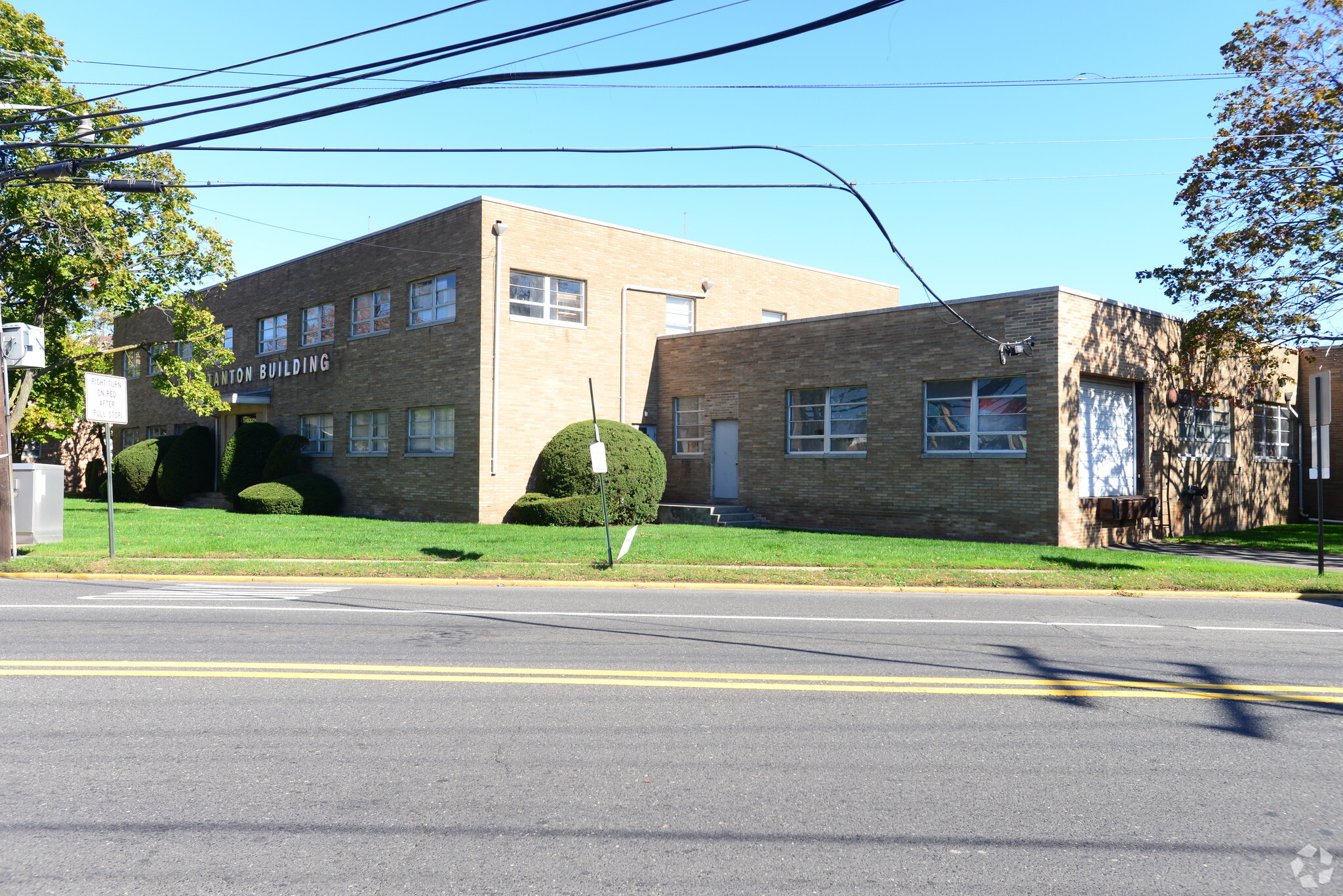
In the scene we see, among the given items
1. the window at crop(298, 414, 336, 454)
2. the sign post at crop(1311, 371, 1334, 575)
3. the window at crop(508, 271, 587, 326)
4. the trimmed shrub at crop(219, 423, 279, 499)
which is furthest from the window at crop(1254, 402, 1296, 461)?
the trimmed shrub at crop(219, 423, 279, 499)

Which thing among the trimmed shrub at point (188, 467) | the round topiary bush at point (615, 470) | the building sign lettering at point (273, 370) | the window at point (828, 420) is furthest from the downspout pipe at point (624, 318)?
the trimmed shrub at point (188, 467)

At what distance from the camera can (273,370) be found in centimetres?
2900

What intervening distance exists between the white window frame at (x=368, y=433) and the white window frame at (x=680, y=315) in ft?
26.3

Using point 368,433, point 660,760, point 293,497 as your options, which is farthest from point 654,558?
point 293,497

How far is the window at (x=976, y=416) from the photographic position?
18312 mm

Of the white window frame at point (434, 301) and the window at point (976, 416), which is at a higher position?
the white window frame at point (434, 301)

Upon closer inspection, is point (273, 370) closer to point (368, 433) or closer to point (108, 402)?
point (368, 433)

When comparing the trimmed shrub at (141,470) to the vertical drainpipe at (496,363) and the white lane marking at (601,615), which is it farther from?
the white lane marking at (601,615)

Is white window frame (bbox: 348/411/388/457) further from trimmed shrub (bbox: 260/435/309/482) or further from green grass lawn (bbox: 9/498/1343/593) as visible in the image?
green grass lawn (bbox: 9/498/1343/593)

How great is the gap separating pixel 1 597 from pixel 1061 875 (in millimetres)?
11633

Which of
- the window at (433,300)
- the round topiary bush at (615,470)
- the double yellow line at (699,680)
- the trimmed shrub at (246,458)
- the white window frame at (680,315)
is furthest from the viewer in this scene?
the trimmed shrub at (246,458)

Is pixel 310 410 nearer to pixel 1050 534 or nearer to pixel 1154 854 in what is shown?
pixel 1050 534

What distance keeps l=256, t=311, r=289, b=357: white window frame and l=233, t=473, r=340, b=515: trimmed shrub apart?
513 cm

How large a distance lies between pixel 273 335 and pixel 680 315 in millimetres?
13342
